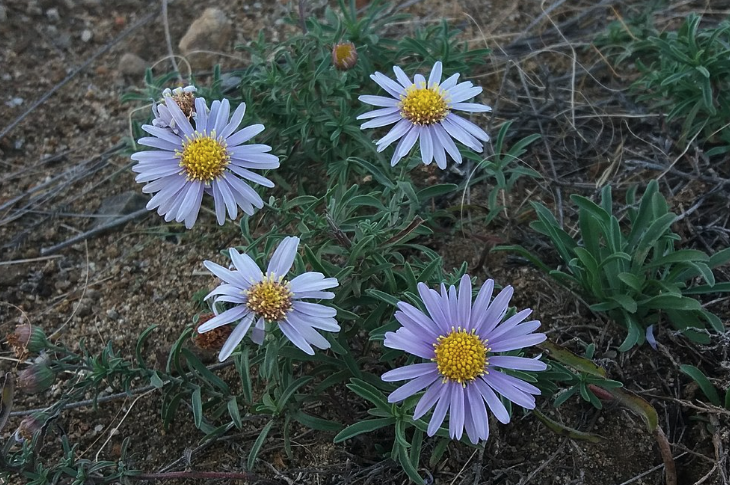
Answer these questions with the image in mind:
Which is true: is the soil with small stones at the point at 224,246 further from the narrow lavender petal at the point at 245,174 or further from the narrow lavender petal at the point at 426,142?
the narrow lavender petal at the point at 245,174

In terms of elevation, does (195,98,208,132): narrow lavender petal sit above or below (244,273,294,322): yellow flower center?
above

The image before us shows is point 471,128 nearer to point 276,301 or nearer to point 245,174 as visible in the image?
point 245,174

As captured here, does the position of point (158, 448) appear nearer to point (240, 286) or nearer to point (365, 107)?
point (240, 286)

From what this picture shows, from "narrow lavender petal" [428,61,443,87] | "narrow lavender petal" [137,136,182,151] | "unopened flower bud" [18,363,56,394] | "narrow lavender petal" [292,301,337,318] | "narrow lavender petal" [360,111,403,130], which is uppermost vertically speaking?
"narrow lavender petal" [428,61,443,87]

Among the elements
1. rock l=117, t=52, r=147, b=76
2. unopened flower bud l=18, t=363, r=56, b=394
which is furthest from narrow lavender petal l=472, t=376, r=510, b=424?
rock l=117, t=52, r=147, b=76

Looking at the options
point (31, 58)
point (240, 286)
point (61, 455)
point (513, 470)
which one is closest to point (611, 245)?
point (513, 470)

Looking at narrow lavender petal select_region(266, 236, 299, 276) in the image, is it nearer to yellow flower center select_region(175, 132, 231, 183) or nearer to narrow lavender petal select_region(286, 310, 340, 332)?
narrow lavender petal select_region(286, 310, 340, 332)

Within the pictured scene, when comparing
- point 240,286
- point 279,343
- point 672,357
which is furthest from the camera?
point 672,357
